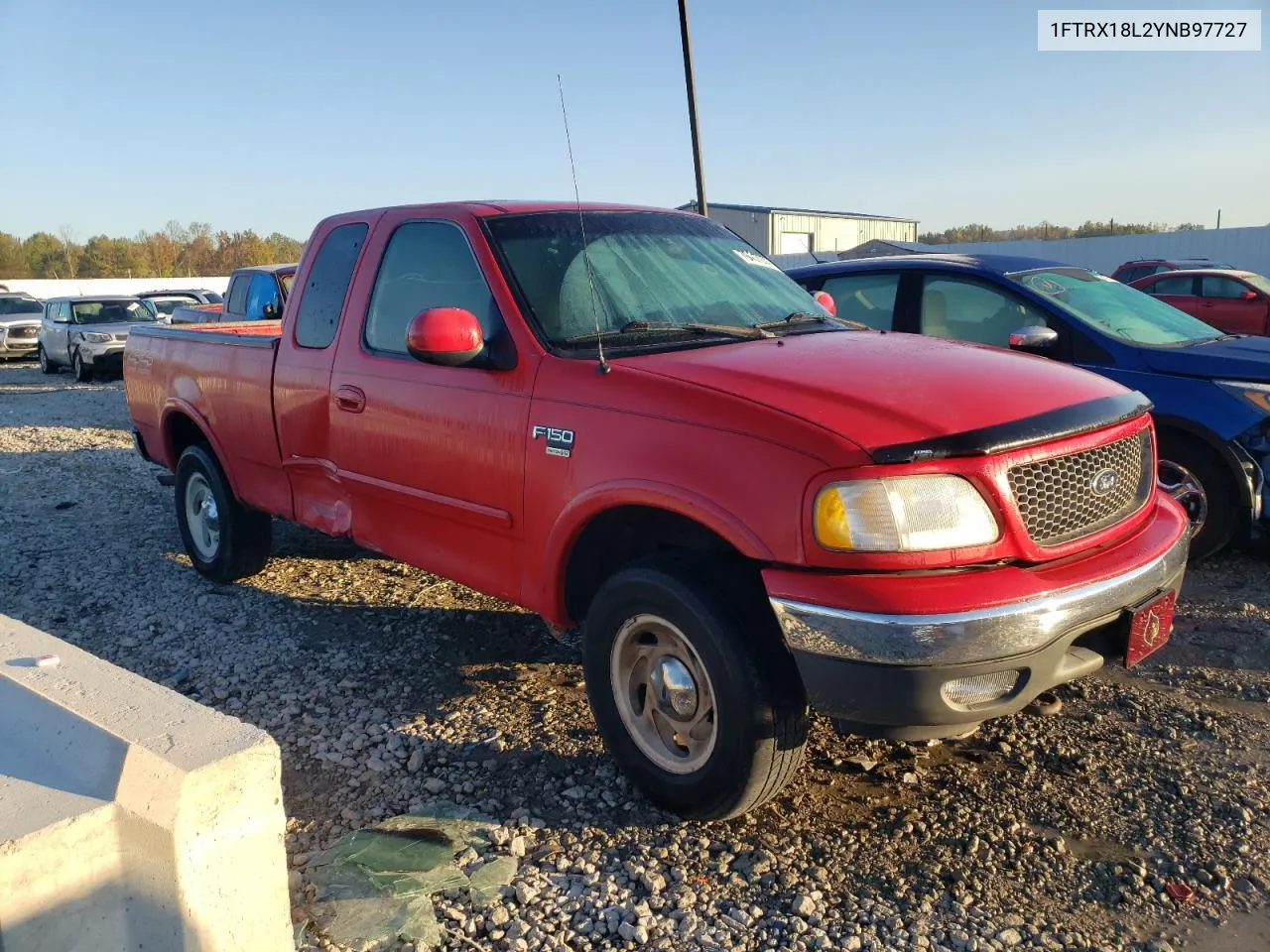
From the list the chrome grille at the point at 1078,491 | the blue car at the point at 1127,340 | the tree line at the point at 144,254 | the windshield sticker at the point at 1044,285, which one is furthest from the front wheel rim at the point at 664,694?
the tree line at the point at 144,254

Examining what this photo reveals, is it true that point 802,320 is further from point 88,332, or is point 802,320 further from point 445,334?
point 88,332

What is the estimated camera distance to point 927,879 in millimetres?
2828

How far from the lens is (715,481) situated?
9.07ft

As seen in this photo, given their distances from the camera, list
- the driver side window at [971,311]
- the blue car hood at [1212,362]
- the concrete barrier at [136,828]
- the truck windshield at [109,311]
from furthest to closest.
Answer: the truck windshield at [109,311]
the driver side window at [971,311]
the blue car hood at [1212,362]
the concrete barrier at [136,828]

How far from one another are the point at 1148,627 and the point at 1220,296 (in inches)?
617

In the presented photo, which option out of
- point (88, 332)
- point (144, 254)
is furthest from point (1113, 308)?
point (144, 254)

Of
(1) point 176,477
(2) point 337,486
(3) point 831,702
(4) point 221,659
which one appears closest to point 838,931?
(3) point 831,702

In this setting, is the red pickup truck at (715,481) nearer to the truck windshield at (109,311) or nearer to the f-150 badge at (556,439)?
the f-150 badge at (556,439)

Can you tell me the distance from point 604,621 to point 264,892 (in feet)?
4.13

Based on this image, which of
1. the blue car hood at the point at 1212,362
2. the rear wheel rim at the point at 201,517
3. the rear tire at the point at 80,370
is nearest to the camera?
the blue car hood at the point at 1212,362

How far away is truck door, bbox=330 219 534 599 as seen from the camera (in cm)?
352

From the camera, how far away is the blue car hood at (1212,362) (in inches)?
211

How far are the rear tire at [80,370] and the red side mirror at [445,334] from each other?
17596 mm

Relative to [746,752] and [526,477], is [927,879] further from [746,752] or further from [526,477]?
[526,477]
